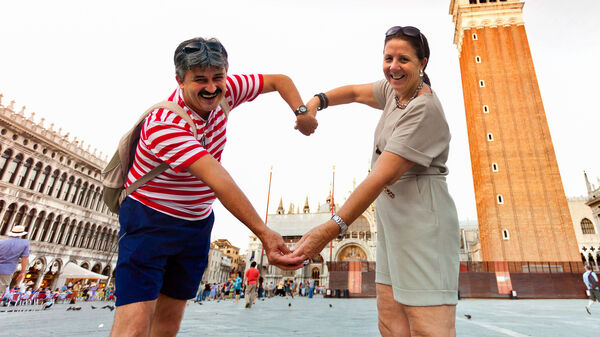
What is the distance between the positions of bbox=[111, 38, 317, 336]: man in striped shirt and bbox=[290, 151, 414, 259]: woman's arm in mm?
84

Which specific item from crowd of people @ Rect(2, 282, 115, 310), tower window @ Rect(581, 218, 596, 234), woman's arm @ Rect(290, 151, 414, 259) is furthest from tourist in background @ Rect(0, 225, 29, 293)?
tower window @ Rect(581, 218, 596, 234)

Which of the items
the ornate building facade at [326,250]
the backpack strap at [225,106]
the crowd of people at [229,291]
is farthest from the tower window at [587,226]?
the backpack strap at [225,106]

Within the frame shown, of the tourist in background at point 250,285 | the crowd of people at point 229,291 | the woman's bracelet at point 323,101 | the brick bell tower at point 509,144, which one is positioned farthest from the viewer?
the brick bell tower at point 509,144

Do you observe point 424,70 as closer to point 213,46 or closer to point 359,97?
point 359,97

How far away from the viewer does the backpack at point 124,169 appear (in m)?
1.62

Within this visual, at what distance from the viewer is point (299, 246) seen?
4.58 ft

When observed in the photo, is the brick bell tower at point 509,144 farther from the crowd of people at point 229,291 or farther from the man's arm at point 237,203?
the man's arm at point 237,203

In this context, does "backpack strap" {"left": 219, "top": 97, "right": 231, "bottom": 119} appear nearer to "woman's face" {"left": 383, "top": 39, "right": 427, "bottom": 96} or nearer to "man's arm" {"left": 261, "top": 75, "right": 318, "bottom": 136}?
"man's arm" {"left": 261, "top": 75, "right": 318, "bottom": 136}

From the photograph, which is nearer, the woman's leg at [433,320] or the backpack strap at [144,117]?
the woman's leg at [433,320]

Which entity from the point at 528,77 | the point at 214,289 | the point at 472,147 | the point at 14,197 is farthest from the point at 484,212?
the point at 14,197

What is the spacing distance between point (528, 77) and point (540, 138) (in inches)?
283

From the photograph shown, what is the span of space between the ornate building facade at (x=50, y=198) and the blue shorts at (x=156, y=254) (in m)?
29.8

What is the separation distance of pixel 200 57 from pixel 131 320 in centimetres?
128

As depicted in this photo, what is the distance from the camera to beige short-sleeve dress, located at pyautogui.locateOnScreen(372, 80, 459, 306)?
1.44 meters
